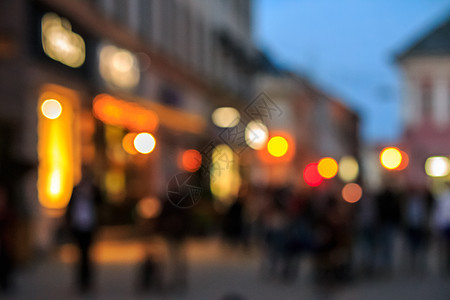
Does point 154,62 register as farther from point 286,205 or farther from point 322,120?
point 322,120

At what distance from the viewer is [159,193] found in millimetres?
18703

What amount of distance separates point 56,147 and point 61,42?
2.61 m

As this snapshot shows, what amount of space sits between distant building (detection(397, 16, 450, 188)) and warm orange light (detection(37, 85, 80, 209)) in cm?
2846

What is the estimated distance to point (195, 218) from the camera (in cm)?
2903

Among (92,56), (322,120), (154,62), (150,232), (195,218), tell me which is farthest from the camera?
(322,120)

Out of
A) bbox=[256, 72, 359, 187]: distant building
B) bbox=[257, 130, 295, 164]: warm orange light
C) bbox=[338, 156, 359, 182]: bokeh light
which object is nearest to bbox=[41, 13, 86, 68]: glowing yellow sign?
bbox=[257, 130, 295, 164]: warm orange light

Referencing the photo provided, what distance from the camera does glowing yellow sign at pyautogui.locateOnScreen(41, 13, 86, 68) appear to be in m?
21.0

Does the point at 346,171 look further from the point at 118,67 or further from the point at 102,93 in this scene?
the point at 102,93

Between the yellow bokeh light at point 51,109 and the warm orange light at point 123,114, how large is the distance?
7.60 feet

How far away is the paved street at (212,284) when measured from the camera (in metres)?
13.5

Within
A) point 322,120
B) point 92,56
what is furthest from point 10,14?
point 322,120

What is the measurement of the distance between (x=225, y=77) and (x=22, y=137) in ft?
82.1

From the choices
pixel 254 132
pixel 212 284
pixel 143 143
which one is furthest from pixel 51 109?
pixel 254 132

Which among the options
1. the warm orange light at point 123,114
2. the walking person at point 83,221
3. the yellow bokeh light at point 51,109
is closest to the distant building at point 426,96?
the warm orange light at point 123,114
